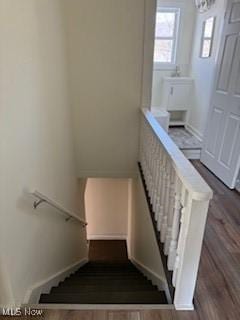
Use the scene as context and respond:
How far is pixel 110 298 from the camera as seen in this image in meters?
1.85

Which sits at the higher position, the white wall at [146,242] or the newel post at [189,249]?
the newel post at [189,249]

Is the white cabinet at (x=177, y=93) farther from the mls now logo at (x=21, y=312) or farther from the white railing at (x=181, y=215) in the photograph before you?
the mls now logo at (x=21, y=312)

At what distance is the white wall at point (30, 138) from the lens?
129 centimetres

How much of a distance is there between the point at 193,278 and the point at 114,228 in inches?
161

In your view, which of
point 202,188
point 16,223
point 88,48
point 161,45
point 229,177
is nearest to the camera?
point 202,188

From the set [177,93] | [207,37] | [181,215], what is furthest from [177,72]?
[181,215]

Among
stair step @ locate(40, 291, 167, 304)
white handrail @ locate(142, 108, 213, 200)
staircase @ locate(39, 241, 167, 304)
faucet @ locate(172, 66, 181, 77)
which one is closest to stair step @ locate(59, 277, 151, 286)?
staircase @ locate(39, 241, 167, 304)

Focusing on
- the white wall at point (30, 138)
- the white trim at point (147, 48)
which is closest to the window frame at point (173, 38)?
the white trim at point (147, 48)

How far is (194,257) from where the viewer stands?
131cm

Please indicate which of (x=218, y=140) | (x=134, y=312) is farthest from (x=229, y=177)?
(x=134, y=312)

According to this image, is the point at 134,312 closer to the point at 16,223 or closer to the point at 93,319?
the point at 93,319

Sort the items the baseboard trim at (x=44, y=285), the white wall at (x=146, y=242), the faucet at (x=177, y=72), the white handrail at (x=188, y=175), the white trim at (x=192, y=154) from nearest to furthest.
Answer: the white handrail at (x=188, y=175) → the baseboard trim at (x=44, y=285) → the white wall at (x=146, y=242) → the white trim at (x=192, y=154) → the faucet at (x=177, y=72)

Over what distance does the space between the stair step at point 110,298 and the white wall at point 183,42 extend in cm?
431

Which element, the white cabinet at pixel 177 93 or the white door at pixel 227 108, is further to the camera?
the white cabinet at pixel 177 93
